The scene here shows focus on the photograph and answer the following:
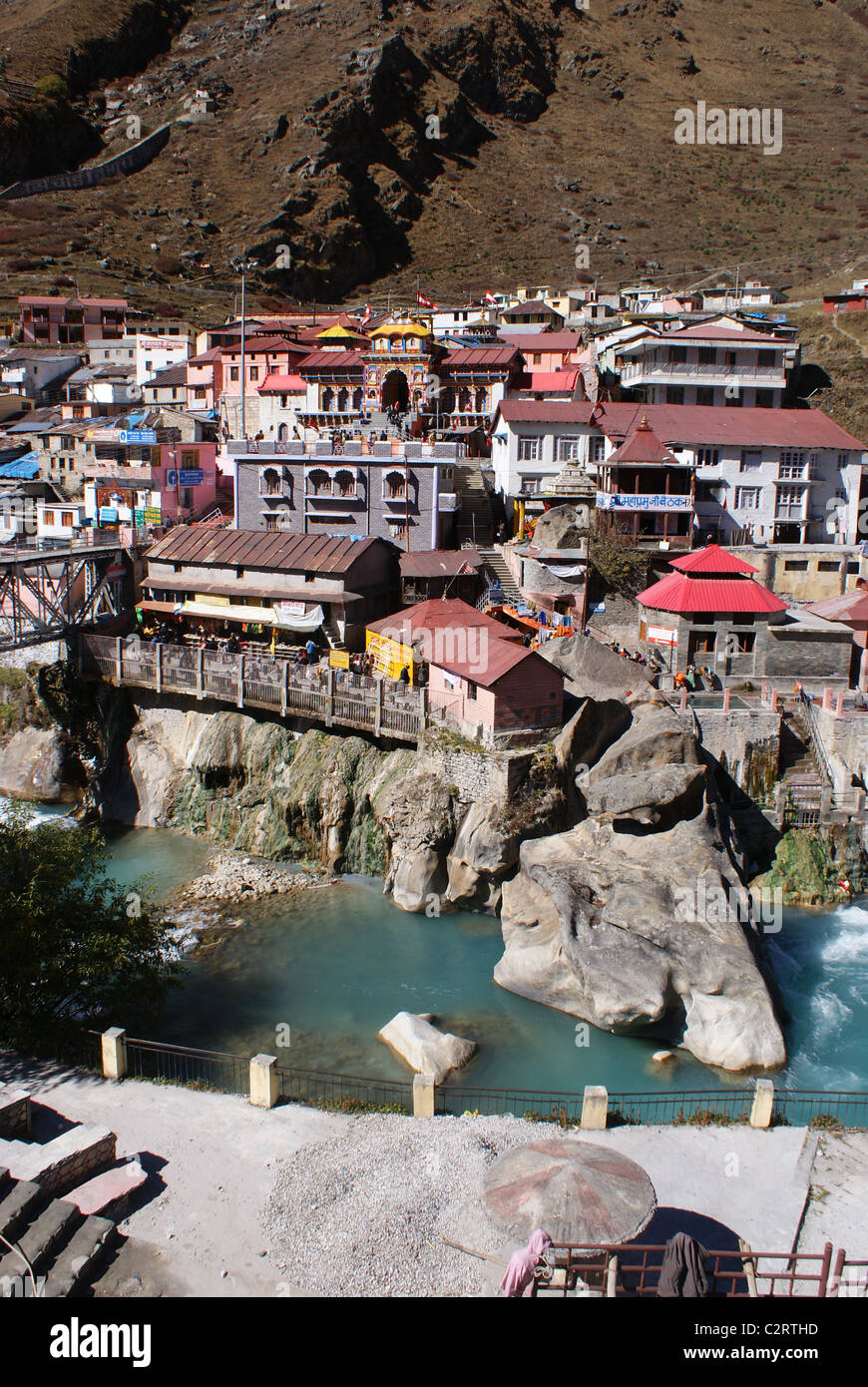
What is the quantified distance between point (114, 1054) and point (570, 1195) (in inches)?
375

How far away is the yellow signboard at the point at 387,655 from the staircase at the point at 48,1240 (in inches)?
867

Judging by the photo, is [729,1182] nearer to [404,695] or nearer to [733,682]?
[404,695]

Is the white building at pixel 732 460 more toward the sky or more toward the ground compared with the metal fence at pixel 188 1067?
more toward the sky

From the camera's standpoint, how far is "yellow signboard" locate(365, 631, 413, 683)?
34.5 metres

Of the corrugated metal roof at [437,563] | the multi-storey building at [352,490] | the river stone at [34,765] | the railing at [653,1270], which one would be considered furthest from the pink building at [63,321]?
the railing at [653,1270]

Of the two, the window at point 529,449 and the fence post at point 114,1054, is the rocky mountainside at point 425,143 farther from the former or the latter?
the fence post at point 114,1054

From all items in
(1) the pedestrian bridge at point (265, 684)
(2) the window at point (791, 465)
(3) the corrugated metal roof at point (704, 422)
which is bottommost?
(1) the pedestrian bridge at point (265, 684)

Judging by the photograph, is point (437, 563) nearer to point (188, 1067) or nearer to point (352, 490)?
point (352, 490)

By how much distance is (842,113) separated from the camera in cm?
14000

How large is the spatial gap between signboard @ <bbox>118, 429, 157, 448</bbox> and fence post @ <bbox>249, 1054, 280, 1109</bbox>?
44201 mm

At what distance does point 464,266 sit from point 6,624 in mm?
92466

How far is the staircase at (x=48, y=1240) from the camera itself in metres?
13.1

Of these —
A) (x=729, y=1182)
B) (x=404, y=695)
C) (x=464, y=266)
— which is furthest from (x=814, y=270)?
(x=729, y=1182)

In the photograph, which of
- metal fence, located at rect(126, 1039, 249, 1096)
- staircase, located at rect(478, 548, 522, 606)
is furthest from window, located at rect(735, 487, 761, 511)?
metal fence, located at rect(126, 1039, 249, 1096)
